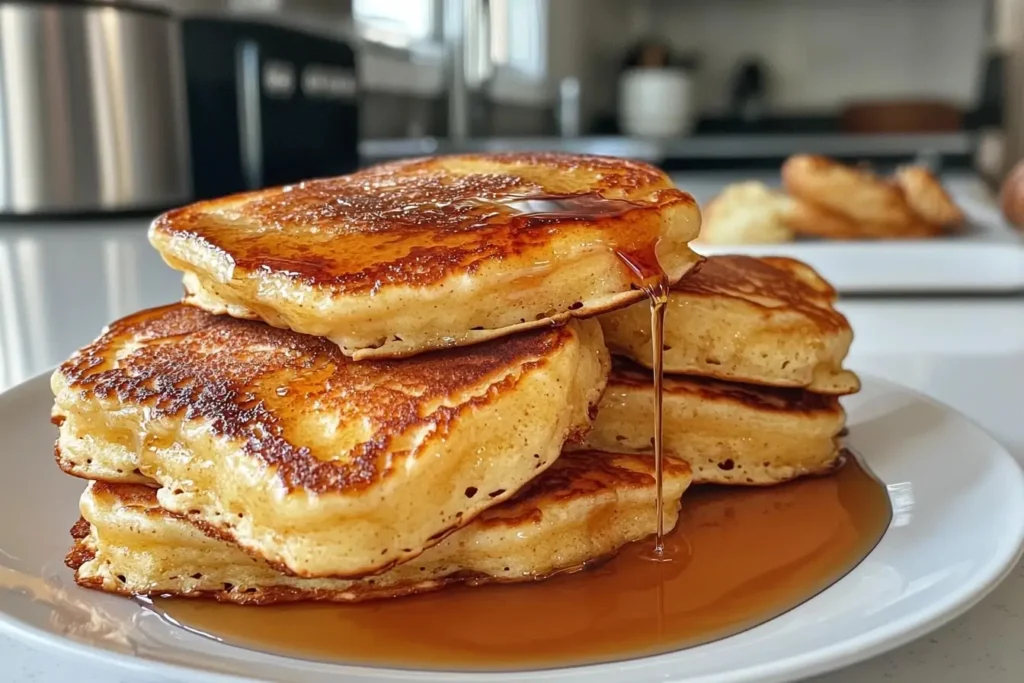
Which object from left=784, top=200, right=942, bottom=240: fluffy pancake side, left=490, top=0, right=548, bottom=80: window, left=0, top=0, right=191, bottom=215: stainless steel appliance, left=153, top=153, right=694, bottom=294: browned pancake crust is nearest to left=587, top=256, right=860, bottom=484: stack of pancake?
left=153, top=153, right=694, bottom=294: browned pancake crust

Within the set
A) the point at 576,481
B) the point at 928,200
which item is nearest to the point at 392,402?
the point at 576,481

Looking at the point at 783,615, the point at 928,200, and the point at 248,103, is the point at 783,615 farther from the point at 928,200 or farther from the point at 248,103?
the point at 248,103

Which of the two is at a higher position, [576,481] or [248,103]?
[248,103]

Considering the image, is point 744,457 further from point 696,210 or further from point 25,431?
point 25,431

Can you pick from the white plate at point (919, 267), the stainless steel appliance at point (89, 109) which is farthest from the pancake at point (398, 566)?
the stainless steel appliance at point (89, 109)

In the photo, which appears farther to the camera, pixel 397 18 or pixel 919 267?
pixel 397 18

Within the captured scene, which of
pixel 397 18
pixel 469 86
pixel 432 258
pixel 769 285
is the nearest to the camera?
pixel 432 258
